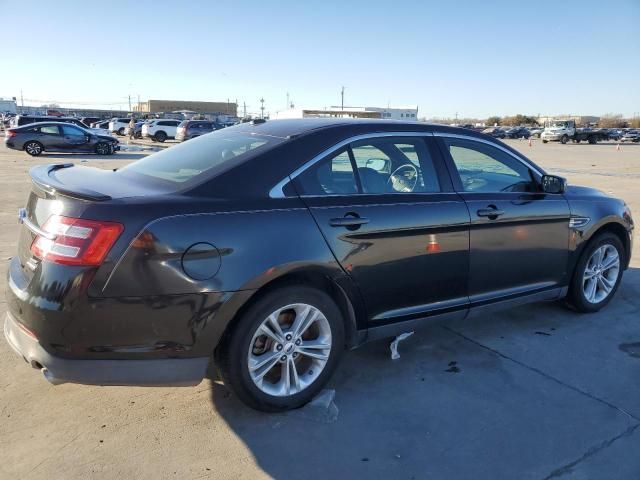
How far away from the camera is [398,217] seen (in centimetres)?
336

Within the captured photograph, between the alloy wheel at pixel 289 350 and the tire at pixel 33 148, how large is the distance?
22732 mm

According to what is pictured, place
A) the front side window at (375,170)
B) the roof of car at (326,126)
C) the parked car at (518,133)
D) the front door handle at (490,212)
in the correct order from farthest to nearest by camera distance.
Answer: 1. the parked car at (518,133)
2. the front door handle at (490,212)
3. the roof of car at (326,126)
4. the front side window at (375,170)

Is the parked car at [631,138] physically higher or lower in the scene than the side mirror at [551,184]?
higher

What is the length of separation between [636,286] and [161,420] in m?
5.02

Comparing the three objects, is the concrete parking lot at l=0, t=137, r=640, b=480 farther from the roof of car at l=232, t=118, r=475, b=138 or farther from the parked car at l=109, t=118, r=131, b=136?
the parked car at l=109, t=118, r=131, b=136

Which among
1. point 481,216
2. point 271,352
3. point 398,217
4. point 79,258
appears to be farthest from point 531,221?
point 79,258

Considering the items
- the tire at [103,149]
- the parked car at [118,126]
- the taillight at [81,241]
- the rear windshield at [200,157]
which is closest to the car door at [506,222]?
the rear windshield at [200,157]

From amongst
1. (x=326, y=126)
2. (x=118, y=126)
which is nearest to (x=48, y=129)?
(x=326, y=126)

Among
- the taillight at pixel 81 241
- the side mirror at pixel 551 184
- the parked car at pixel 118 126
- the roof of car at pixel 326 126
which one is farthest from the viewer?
the parked car at pixel 118 126

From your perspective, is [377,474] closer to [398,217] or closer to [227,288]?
[227,288]

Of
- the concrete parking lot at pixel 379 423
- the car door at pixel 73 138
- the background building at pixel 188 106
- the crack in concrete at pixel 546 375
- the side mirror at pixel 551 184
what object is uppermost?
the background building at pixel 188 106

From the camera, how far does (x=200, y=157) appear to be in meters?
3.36

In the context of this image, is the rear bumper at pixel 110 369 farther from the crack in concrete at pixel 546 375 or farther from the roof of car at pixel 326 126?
the crack in concrete at pixel 546 375

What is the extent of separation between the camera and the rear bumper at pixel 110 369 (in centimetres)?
260
